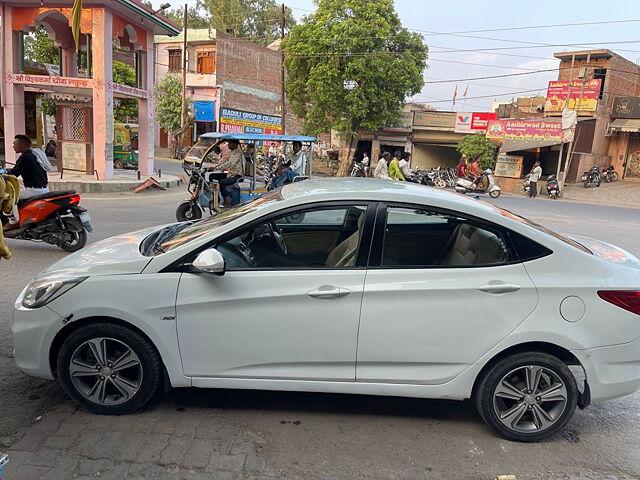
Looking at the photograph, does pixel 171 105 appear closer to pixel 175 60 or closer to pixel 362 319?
pixel 175 60

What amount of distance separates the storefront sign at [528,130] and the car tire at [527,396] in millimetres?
24277

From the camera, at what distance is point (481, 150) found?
2766 centimetres

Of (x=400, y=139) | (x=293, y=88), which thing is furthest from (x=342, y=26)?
(x=400, y=139)

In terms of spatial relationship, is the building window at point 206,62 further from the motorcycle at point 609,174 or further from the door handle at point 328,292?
the door handle at point 328,292

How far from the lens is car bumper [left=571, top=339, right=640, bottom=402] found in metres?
3.04

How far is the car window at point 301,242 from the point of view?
3186 millimetres

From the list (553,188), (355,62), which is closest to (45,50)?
(355,62)

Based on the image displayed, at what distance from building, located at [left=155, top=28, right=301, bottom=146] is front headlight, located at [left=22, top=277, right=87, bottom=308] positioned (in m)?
33.3

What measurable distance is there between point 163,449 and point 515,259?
236 cm

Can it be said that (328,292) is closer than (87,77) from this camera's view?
Yes

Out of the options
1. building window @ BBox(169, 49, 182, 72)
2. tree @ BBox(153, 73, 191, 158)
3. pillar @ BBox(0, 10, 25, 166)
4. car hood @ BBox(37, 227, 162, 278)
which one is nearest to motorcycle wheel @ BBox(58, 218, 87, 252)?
car hood @ BBox(37, 227, 162, 278)

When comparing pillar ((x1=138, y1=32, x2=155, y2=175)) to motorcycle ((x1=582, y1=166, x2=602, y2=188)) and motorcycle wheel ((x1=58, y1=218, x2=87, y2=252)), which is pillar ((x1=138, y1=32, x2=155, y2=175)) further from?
motorcycle ((x1=582, y1=166, x2=602, y2=188))

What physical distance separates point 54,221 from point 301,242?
4.76m

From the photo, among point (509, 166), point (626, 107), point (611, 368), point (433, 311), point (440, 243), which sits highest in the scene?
point (626, 107)
